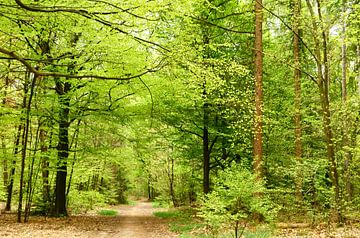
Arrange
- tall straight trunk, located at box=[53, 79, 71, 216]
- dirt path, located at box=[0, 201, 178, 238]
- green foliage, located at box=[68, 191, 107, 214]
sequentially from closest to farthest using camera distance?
1. dirt path, located at box=[0, 201, 178, 238]
2. tall straight trunk, located at box=[53, 79, 71, 216]
3. green foliage, located at box=[68, 191, 107, 214]

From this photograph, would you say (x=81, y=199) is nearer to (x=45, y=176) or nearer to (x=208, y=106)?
(x=45, y=176)

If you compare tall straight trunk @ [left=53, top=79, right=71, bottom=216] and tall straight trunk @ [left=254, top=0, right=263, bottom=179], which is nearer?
tall straight trunk @ [left=254, top=0, right=263, bottom=179]

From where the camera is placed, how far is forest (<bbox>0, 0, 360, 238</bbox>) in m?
9.35

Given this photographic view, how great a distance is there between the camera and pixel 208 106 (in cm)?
1534

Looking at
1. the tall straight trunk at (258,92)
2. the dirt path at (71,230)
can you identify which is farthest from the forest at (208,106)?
the dirt path at (71,230)

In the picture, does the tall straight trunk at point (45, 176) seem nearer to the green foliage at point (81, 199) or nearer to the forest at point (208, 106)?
the forest at point (208, 106)

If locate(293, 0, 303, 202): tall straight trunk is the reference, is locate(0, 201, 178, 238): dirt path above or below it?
below

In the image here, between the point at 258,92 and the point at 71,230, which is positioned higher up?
the point at 258,92

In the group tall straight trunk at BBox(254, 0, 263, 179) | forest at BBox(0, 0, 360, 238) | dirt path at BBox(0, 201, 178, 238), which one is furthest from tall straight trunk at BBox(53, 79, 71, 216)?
tall straight trunk at BBox(254, 0, 263, 179)

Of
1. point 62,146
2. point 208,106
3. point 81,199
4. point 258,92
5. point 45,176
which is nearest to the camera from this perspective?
point 258,92

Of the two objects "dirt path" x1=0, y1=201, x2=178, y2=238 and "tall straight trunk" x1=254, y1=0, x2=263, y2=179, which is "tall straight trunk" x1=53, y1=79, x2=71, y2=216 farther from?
"tall straight trunk" x1=254, y1=0, x2=263, y2=179

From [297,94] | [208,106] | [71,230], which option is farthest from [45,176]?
[297,94]

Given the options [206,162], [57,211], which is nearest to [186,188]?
[206,162]

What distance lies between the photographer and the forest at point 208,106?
9.35 metres
